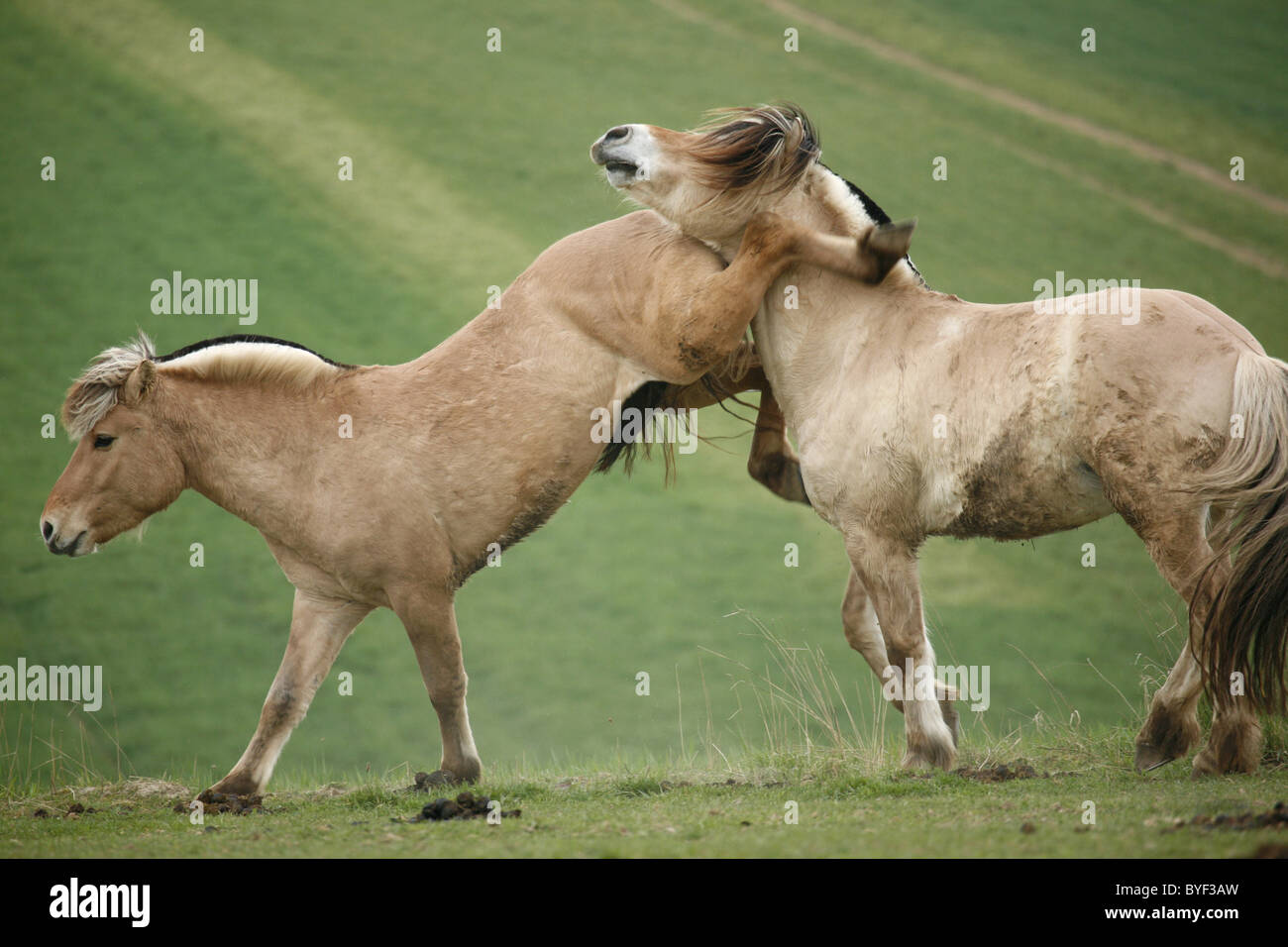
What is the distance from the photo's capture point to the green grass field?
17.1 m

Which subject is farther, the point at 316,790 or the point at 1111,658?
the point at 1111,658

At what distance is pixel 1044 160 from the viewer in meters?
27.7

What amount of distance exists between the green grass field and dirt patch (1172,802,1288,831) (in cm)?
394

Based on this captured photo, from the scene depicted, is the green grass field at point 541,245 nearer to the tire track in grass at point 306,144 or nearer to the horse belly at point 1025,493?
the tire track in grass at point 306,144

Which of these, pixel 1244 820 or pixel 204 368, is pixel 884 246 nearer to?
pixel 1244 820

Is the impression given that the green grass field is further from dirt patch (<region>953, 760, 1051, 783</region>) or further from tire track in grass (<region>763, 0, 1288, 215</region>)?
dirt patch (<region>953, 760, 1051, 783</region>)

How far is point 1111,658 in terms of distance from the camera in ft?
57.7

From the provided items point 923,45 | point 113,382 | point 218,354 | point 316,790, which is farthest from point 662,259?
point 923,45

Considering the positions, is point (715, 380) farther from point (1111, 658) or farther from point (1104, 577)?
point (1104, 577)

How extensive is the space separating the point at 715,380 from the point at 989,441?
1.97 metres

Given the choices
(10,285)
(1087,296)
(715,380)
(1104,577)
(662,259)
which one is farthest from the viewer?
(10,285)

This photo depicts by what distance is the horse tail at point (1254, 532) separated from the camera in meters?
5.20

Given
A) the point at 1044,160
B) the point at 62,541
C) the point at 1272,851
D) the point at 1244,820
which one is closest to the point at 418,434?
the point at 62,541

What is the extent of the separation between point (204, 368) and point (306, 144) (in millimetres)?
20057
